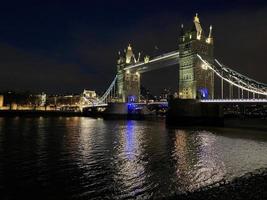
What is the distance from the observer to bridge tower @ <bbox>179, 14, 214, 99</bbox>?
51.2 m

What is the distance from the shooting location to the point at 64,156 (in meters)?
Answer: 18.0

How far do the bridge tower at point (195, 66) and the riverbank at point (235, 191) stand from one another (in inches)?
1538

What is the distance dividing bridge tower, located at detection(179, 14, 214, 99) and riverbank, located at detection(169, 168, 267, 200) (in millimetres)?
39069

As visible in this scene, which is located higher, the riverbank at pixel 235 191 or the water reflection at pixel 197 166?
the riverbank at pixel 235 191

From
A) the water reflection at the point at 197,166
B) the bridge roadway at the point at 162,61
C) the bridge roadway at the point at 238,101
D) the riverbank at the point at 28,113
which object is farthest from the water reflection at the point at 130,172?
the riverbank at the point at 28,113

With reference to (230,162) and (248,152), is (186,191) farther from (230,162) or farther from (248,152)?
(248,152)

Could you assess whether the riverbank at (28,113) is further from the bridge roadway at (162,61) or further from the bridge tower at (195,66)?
the bridge tower at (195,66)

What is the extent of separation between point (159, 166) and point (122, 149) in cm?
670

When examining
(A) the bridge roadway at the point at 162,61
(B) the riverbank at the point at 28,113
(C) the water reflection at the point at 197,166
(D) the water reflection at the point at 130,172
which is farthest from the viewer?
(B) the riverbank at the point at 28,113

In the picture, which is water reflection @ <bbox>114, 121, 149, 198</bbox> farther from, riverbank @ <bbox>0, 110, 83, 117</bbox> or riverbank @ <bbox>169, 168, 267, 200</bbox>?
riverbank @ <bbox>0, 110, 83, 117</bbox>

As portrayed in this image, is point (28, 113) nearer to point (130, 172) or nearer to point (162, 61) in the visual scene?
point (162, 61)

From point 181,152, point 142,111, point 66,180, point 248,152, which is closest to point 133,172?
point 66,180

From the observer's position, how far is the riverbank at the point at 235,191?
9.29 meters

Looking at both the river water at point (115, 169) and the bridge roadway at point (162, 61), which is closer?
the river water at point (115, 169)
